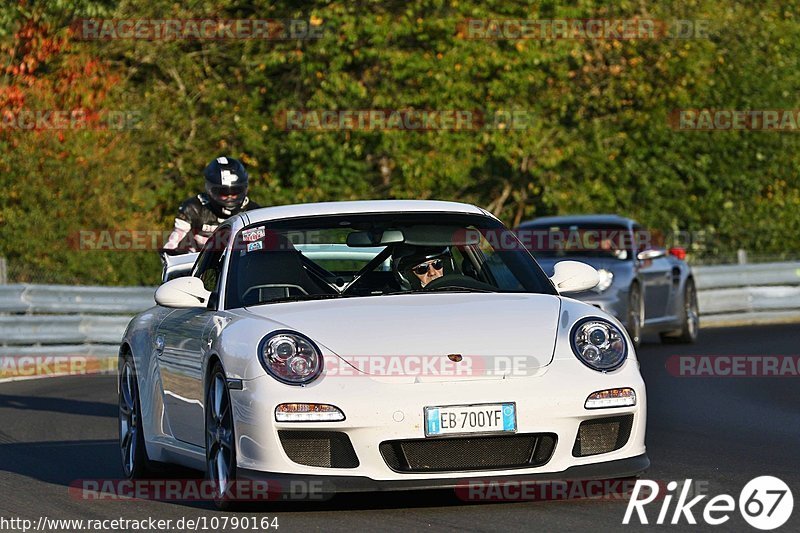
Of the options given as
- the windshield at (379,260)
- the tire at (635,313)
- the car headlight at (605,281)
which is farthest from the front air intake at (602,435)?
the tire at (635,313)

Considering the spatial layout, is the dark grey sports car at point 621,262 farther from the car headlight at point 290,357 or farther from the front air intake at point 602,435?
the car headlight at point 290,357

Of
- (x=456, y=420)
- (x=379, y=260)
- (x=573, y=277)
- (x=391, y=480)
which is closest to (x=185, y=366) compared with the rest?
(x=379, y=260)

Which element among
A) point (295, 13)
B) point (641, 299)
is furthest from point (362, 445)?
point (295, 13)

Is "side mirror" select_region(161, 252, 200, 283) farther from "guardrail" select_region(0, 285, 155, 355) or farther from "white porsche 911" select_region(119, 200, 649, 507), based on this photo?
"guardrail" select_region(0, 285, 155, 355)


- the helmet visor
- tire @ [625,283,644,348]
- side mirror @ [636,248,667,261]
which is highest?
the helmet visor

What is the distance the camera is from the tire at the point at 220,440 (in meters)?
7.84

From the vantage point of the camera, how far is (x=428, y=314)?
319 inches

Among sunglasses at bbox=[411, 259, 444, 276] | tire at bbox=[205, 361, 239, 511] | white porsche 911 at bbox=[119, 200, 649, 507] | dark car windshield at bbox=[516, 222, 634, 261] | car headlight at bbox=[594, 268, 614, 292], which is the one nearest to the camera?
white porsche 911 at bbox=[119, 200, 649, 507]

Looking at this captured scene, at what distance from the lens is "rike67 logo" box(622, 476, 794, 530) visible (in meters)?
7.41

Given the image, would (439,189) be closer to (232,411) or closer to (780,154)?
(780,154)

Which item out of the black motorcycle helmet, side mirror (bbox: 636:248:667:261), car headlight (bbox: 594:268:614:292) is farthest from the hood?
side mirror (bbox: 636:248:667:261)

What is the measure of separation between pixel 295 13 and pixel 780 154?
1049 centimetres

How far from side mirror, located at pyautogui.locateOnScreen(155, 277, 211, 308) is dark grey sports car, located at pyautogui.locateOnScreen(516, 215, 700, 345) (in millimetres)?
10467

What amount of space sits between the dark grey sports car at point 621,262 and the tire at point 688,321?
0.07 metres
